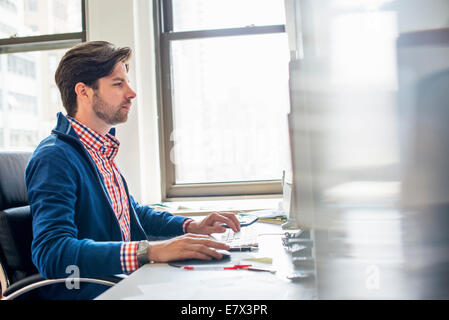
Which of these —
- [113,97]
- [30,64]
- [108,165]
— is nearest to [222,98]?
[113,97]

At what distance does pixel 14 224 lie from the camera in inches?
44.5

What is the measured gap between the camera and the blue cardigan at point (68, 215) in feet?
3.00

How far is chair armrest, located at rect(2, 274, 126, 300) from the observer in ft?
3.05

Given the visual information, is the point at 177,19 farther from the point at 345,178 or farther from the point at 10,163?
the point at 345,178

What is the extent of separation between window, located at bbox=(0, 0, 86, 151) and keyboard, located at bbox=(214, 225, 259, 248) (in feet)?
5.08

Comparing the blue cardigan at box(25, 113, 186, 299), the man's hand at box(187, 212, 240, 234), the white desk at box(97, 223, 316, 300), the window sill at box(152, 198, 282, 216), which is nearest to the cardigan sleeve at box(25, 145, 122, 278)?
the blue cardigan at box(25, 113, 186, 299)

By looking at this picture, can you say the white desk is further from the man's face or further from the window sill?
the window sill

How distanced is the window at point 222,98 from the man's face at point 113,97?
887mm

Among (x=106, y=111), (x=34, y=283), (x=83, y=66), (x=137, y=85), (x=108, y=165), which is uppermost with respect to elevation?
(x=137, y=85)

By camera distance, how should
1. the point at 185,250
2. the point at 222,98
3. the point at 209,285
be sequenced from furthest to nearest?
the point at 222,98, the point at 185,250, the point at 209,285

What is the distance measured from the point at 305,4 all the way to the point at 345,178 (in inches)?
8.9

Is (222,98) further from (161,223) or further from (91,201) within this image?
(91,201)

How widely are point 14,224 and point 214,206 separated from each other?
3.92ft

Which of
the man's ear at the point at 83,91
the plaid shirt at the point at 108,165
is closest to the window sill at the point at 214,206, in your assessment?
the plaid shirt at the point at 108,165
